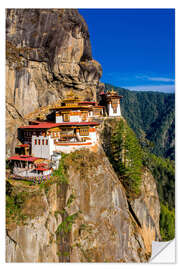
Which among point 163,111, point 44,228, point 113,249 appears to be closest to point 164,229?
point 113,249

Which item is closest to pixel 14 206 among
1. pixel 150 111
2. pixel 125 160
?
pixel 125 160

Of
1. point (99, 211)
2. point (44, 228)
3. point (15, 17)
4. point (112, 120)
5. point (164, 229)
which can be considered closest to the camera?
point (44, 228)

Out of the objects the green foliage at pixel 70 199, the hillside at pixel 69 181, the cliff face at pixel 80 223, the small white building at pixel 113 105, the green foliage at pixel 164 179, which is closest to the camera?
the cliff face at pixel 80 223

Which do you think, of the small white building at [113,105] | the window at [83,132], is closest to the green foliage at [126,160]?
the window at [83,132]

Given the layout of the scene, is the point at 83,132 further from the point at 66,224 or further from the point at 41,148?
the point at 66,224

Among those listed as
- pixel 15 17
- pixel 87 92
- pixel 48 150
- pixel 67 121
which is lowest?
pixel 48 150

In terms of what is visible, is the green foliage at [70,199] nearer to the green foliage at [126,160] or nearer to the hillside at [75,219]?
the hillside at [75,219]

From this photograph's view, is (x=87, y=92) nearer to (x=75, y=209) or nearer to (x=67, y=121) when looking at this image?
(x=67, y=121)

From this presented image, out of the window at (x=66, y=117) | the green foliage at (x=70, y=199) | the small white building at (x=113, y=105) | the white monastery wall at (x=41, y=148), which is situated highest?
the small white building at (x=113, y=105)
